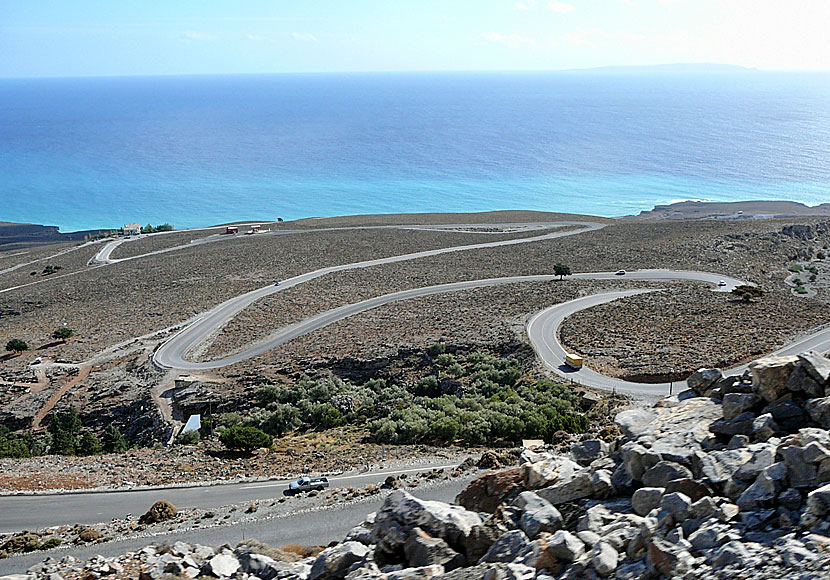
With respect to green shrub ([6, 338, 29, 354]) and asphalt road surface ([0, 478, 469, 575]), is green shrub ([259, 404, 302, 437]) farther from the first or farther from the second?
green shrub ([6, 338, 29, 354])

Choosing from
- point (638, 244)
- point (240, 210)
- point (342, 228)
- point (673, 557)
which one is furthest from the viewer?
point (240, 210)

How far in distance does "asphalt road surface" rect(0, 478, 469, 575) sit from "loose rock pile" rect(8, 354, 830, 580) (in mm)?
3070

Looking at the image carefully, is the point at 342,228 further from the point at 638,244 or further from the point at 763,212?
the point at 763,212

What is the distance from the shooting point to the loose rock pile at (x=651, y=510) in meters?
8.62

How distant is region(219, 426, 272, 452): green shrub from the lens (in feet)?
80.5

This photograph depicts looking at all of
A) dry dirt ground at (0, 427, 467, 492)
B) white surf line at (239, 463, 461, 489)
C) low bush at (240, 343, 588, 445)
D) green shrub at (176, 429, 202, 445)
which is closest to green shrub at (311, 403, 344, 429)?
low bush at (240, 343, 588, 445)

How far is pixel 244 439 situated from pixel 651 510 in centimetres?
1786

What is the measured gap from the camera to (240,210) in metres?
127

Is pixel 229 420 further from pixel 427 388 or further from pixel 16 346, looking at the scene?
pixel 16 346

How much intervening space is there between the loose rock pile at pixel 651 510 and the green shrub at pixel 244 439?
10.9 meters

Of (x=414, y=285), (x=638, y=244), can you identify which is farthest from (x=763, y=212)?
(x=414, y=285)

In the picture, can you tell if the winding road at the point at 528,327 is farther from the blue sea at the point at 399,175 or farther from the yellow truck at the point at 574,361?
the blue sea at the point at 399,175

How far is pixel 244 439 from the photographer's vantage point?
80.6 ft

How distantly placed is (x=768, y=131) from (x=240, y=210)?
152 metres
